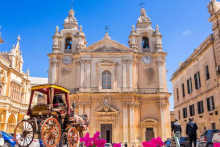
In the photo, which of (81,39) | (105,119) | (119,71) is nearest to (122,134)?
(105,119)

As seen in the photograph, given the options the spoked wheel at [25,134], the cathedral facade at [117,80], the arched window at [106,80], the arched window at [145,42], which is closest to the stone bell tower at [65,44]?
the cathedral facade at [117,80]

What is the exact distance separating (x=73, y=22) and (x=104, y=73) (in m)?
8.85

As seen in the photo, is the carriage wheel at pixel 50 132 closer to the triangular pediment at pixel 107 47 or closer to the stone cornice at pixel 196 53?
the stone cornice at pixel 196 53

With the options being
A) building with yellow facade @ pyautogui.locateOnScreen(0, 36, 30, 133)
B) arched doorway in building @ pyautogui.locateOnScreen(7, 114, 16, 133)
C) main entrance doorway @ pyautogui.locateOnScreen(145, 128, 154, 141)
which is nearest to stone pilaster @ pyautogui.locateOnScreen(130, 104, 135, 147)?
main entrance doorway @ pyautogui.locateOnScreen(145, 128, 154, 141)

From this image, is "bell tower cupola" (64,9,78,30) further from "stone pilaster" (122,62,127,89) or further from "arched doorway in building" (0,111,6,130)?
"arched doorway in building" (0,111,6,130)

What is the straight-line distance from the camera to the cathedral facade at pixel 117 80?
2505 centimetres

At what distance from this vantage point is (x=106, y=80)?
88.1ft

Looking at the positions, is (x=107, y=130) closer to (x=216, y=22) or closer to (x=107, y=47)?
(x=107, y=47)

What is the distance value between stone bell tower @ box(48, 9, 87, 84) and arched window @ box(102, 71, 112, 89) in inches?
176

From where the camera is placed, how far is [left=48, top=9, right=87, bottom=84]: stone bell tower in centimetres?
2766

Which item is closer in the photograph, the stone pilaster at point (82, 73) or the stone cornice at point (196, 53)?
the stone cornice at point (196, 53)

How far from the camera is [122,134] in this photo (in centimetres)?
2445

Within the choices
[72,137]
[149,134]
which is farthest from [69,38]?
[72,137]

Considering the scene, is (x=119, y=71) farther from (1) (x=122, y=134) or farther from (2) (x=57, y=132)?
(2) (x=57, y=132)
